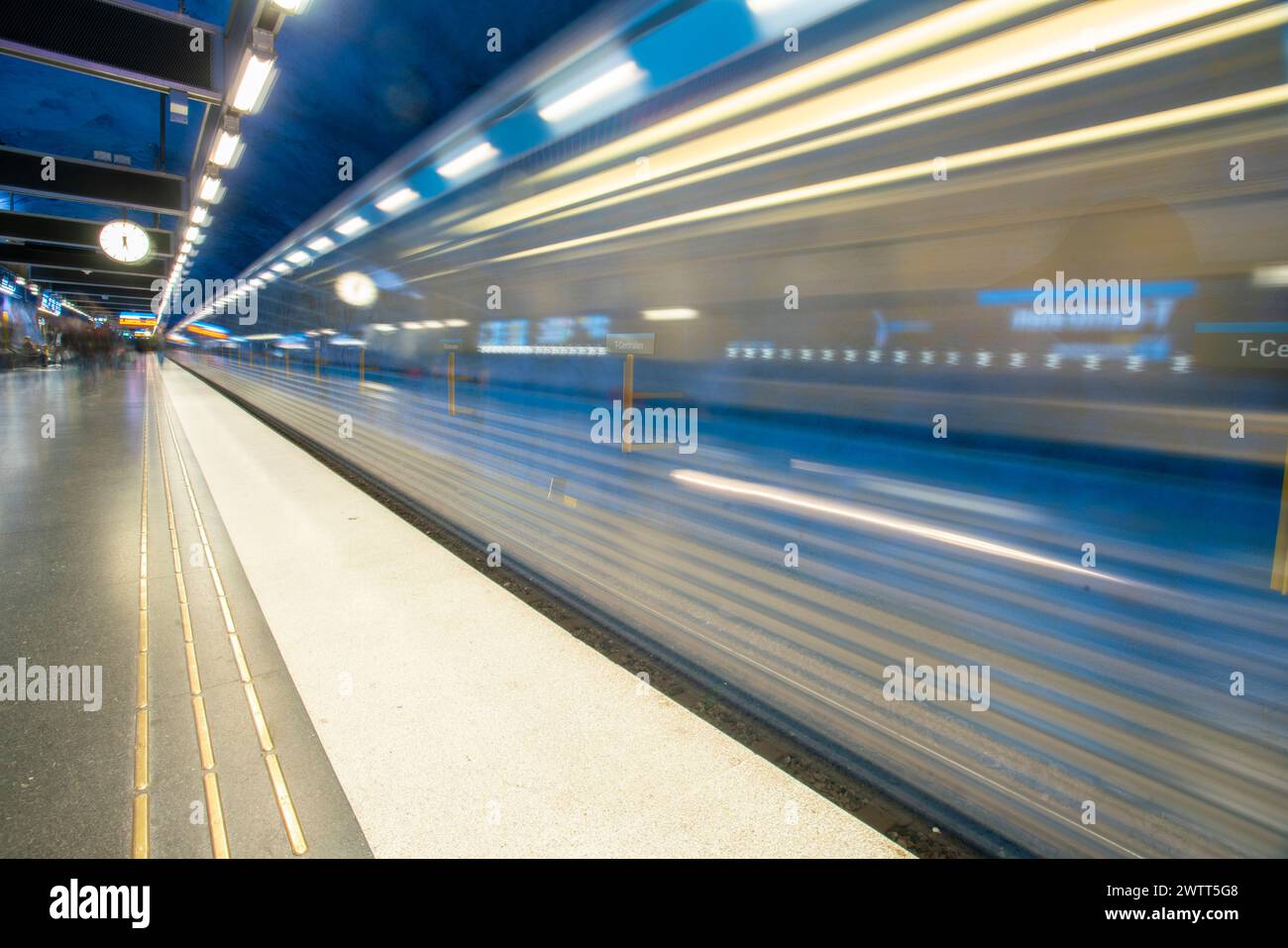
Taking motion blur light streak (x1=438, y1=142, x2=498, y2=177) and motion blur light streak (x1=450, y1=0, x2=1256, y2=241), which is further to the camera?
motion blur light streak (x1=438, y1=142, x2=498, y2=177)

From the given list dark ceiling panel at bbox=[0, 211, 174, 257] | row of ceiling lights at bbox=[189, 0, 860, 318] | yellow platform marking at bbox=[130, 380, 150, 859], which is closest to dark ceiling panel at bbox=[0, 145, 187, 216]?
row of ceiling lights at bbox=[189, 0, 860, 318]

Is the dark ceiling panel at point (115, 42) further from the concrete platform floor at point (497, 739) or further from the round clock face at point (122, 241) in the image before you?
the round clock face at point (122, 241)

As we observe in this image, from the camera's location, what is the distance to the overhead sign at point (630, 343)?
2887 mm

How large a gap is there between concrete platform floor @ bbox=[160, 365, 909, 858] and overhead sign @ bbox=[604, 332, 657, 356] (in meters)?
1.51

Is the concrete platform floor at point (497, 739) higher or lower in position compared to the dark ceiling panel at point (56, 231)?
lower

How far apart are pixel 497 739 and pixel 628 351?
6.07ft

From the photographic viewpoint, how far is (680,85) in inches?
101

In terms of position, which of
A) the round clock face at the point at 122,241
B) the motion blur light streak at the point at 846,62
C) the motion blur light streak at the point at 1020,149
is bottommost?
the motion blur light streak at the point at 1020,149

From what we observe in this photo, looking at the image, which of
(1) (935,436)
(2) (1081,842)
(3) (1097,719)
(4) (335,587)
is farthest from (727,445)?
(4) (335,587)

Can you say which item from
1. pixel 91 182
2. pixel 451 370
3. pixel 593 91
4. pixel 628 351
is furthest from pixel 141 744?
pixel 91 182

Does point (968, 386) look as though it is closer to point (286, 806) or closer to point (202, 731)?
point (286, 806)

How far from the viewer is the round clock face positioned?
9.05 meters

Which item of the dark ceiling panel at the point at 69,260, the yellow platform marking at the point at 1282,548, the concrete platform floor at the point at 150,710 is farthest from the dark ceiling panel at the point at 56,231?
the yellow platform marking at the point at 1282,548

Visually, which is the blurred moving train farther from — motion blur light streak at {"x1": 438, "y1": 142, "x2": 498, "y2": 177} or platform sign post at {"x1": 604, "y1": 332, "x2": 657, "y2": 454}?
motion blur light streak at {"x1": 438, "y1": 142, "x2": 498, "y2": 177}
